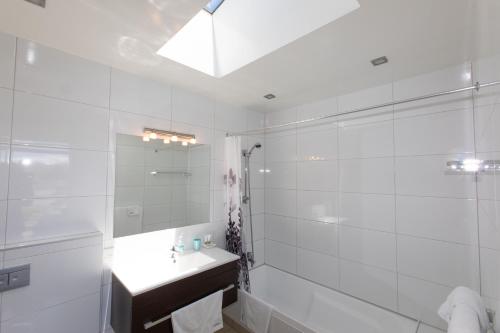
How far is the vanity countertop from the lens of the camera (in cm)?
154

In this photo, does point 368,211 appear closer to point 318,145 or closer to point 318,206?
point 318,206

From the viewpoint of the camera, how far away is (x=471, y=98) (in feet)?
5.27

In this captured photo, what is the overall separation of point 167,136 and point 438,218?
2.43 metres

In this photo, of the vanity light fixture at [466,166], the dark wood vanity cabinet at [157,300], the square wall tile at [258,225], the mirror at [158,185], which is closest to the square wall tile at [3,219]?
the mirror at [158,185]

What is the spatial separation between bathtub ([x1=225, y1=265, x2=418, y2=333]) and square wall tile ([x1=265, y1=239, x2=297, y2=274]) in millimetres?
78

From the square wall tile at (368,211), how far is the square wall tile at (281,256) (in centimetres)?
80

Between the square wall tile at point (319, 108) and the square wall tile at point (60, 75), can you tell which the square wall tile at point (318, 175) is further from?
the square wall tile at point (60, 75)

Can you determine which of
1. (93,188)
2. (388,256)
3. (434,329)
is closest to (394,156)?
(388,256)

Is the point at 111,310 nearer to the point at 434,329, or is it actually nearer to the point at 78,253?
the point at 78,253

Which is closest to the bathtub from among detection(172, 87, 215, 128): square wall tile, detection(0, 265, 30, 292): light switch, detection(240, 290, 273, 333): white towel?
detection(240, 290, 273, 333): white towel

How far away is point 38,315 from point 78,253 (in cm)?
38

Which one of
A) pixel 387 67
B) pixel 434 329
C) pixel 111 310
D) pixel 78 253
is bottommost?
pixel 434 329

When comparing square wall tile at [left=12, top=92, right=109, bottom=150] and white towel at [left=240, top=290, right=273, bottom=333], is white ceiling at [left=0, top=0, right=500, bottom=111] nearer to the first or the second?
square wall tile at [left=12, top=92, right=109, bottom=150]

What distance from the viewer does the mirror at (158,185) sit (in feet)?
6.17
